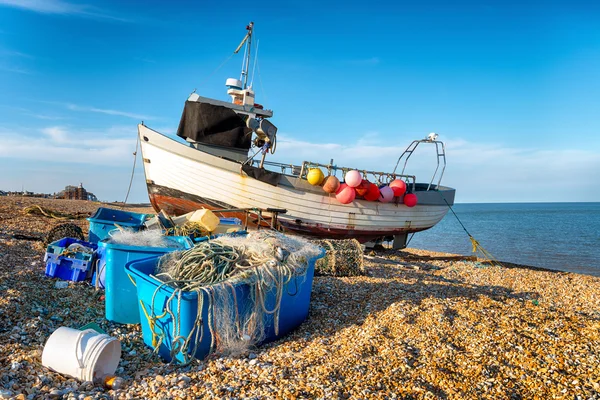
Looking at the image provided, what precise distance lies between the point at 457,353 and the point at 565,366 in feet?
2.87

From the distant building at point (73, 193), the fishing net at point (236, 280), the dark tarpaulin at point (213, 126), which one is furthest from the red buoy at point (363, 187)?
the distant building at point (73, 193)

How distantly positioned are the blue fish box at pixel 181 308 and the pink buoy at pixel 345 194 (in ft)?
25.0

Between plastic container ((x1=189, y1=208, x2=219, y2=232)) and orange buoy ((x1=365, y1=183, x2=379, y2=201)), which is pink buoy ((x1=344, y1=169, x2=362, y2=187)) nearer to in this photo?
orange buoy ((x1=365, y1=183, x2=379, y2=201))

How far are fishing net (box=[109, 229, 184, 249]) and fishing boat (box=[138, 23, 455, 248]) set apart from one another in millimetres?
5624

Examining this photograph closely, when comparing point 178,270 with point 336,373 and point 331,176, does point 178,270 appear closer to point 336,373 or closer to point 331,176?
point 336,373

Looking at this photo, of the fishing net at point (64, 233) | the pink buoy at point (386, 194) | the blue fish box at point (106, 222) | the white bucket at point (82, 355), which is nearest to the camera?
the white bucket at point (82, 355)

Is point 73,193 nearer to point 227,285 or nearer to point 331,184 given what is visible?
point 331,184

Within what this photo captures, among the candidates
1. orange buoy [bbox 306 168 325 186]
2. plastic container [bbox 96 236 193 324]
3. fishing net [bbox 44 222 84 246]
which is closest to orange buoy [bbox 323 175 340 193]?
orange buoy [bbox 306 168 325 186]

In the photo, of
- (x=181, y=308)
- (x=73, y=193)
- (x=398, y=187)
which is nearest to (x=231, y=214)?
(x=398, y=187)

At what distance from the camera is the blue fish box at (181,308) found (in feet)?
10.9

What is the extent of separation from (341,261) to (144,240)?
3632 millimetres

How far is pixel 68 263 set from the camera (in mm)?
5500

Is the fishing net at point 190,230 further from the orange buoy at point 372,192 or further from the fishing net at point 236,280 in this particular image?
the orange buoy at point 372,192

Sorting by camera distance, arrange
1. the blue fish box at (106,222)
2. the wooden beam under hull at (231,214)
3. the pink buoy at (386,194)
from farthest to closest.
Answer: the pink buoy at (386,194) → the wooden beam under hull at (231,214) → the blue fish box at (106,222)
